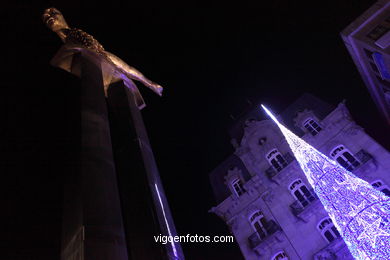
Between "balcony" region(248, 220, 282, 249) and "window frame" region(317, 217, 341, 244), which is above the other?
"balcony" region(248, 220, 282, 249)

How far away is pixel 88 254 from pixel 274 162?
24.2 m

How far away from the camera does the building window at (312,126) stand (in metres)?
25.4

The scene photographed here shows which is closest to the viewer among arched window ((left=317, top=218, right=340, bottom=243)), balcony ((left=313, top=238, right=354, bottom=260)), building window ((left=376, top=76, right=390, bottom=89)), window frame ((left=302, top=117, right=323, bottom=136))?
balcony ((left=313, top=238, right=354, bottom=260))

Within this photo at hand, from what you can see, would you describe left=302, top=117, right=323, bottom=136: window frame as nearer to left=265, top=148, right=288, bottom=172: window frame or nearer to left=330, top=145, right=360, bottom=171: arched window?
→ left=330, top=145, right=360, bottom=171: arched window

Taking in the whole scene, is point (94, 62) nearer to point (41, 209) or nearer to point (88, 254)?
point (41, 209)

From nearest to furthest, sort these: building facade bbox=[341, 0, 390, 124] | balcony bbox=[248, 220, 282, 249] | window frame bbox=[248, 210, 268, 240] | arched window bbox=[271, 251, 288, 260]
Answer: arched window bbox=[271, 251, 288, 260]
balcony bbox=[248, 220, 282, 249]
window frame bbox=[248, 210, 268, 240]
building facade bbox=[341, 0, 390, 124]

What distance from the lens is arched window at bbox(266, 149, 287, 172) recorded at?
25484 millimetres

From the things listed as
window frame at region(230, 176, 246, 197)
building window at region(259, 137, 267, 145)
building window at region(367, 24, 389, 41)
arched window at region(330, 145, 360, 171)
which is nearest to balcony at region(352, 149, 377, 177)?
arched window at region(330, 145, 360, 171)

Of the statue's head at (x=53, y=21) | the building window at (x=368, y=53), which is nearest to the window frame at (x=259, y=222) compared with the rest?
the building window at (x=368, y=53)

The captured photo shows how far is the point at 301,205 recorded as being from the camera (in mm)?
22516

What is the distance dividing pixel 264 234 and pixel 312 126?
385 inches

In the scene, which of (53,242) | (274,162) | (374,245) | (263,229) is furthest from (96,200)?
(274,162)

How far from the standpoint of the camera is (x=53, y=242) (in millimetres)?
8688

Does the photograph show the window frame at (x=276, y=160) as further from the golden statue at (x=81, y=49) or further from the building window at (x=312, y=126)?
the golden statue at (x=81, y=49)
